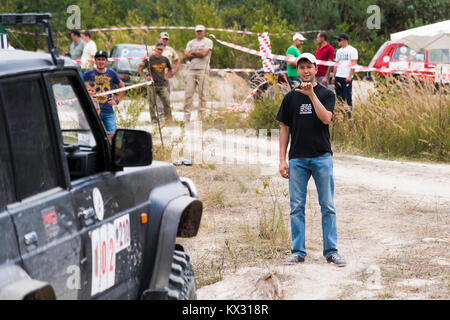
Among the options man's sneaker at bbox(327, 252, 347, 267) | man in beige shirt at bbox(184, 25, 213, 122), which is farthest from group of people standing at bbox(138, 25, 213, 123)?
man's sneaker at bbox(327, 252, 347, 267)

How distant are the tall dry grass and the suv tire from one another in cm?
858

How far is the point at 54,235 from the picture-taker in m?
2.92

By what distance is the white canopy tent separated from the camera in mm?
17000

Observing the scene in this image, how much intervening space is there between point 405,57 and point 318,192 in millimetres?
14289

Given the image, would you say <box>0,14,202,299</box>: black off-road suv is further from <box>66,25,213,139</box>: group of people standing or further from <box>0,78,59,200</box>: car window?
<box>66,25,213,139</box>: group of people standing

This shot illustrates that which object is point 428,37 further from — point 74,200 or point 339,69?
point 74,200

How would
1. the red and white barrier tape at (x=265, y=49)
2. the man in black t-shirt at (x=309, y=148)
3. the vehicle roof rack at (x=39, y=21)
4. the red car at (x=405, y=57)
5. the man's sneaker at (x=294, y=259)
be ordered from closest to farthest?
1. the vehicle roof rack at (x=39, y=21)
2. the man in black t-shirt at (x=309, y=148)
3. the man's sneaker at (x=294, y=259)
4. the red and white barrier tape at (x=265, y=49)
5. the red car at (x=405, y=57)

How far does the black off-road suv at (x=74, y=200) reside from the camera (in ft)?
9.00

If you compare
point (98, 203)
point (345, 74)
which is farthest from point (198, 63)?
point (98, 203)

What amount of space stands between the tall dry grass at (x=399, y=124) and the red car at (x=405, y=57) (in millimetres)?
4936

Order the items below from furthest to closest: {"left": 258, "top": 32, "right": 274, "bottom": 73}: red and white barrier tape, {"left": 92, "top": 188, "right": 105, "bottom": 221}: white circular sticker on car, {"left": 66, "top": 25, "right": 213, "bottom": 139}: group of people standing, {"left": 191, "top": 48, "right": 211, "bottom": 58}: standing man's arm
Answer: {"left": 258, "top": 32, "right": 274, "bottom": 73}: red and white barrier tape
{"left": 191, "top": 48, "right": 211, "bottom": 58}: standing man's arm
{"left": 66, "top": 25, "right": 213, "bottom": 139}: group of people standing
{"left": 92, "top": 188, "right": 105, "bottom": 221}: white circular sticker on car

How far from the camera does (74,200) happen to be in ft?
10.3

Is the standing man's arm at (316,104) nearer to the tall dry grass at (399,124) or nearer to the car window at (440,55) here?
the tall dry grass at (399,124)

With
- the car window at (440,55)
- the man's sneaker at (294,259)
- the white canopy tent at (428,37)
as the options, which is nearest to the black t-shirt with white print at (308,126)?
the man's sneaker at (294,259)
